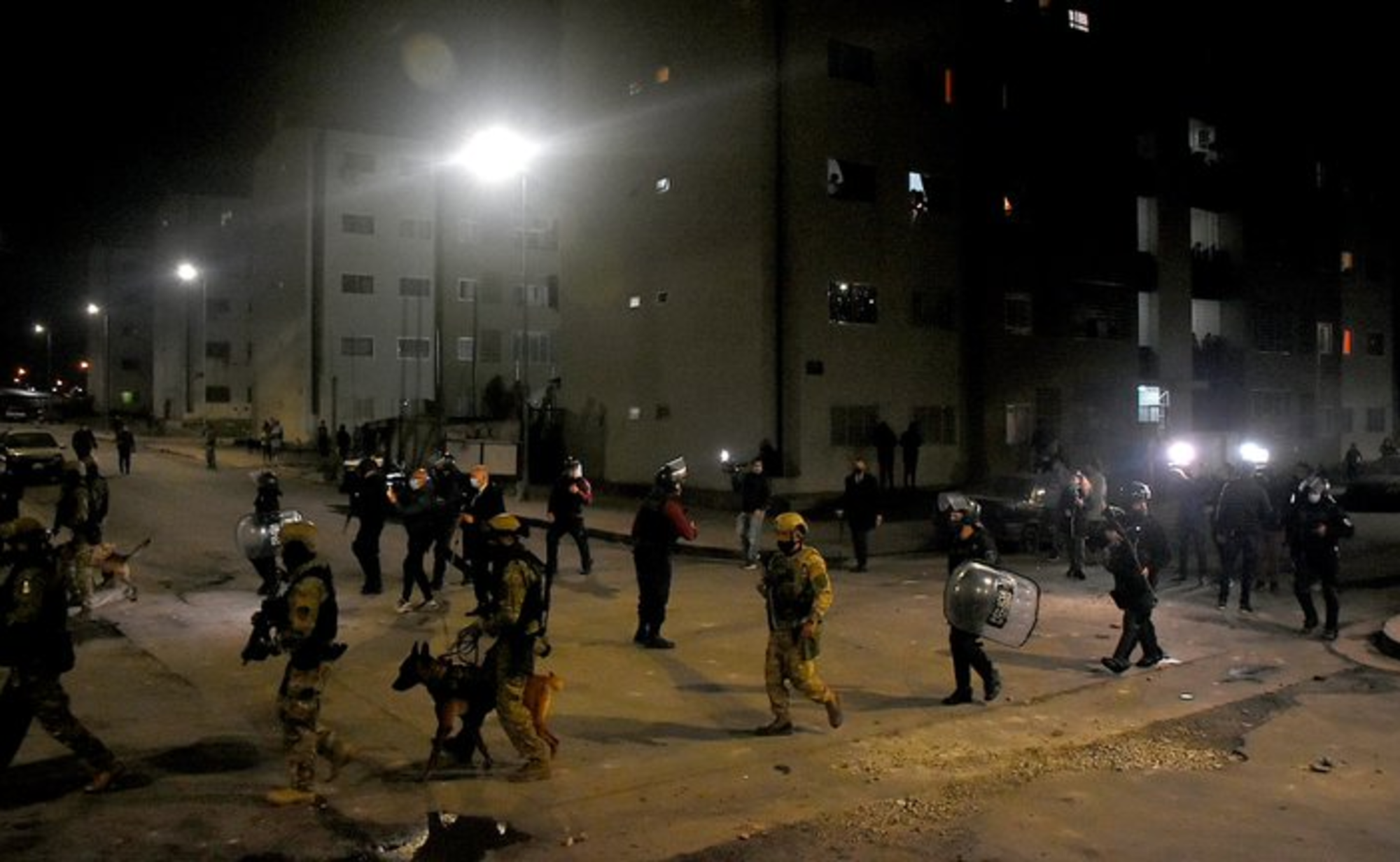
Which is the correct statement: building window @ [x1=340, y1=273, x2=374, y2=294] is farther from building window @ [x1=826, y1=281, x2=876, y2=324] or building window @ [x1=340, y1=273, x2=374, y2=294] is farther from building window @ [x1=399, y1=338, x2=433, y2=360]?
building window @ [x1=826, y1=281, x2=876, y2=324]

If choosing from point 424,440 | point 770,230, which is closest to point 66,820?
point 770,230

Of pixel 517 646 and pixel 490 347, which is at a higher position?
pixel 490 347

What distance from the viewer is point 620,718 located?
8594 mm

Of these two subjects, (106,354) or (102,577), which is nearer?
(102,577)

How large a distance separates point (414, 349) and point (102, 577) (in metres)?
41.2

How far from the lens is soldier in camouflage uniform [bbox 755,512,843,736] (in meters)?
7.93

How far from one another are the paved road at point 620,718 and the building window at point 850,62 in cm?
1609

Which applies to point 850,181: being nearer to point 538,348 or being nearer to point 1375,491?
point 1375,491

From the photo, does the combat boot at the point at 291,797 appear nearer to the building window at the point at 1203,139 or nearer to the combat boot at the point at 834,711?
the combat boot at the point at 834,711

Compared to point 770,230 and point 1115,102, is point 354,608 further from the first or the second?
point 1115,102

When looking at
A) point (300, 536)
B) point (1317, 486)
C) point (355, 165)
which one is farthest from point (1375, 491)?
point (355, 165)

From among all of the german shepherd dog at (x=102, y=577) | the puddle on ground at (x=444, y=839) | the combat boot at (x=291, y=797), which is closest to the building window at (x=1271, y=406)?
the german shepherd dog at (x=102, y=577)

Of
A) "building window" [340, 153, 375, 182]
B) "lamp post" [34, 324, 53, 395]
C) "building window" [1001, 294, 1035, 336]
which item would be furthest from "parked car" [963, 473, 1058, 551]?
"lamp post" [34, 324, 53, 395]

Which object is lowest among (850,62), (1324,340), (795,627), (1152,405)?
(795,627)
